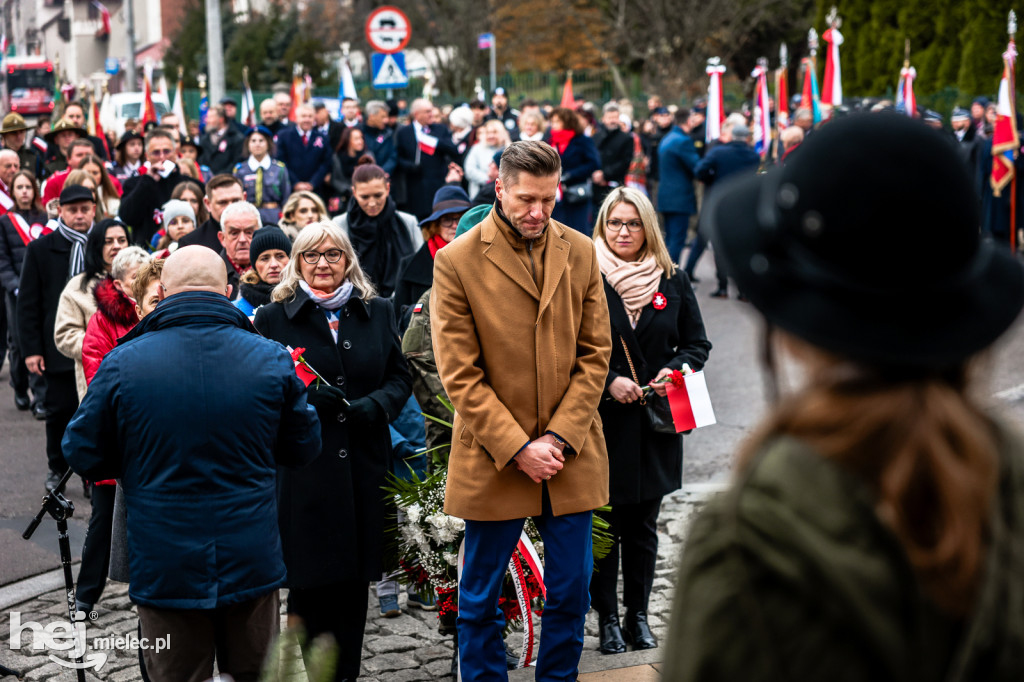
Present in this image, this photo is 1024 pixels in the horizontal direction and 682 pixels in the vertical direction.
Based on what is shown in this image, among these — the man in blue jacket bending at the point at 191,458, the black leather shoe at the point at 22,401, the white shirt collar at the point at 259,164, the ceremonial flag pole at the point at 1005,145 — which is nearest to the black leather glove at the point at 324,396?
the man in blue jacket bending at the point at 191,458

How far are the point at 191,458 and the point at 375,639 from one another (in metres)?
2.13

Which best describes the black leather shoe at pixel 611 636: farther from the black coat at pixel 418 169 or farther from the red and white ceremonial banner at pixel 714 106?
the red and white ceremonial banner at pixel 714 106

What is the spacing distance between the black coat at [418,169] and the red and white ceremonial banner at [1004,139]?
25.7ft

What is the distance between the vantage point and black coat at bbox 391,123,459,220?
Answer: 44.9 feet

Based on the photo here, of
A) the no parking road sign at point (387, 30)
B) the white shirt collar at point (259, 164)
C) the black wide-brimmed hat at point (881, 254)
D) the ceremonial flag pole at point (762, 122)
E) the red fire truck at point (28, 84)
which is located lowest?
the black wide-brimmed hat at point (881, 254)

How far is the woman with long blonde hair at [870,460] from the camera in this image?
4.25 feet

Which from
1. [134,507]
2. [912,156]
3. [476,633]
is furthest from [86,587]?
[912,156]

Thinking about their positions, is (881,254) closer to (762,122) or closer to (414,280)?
(414,280)

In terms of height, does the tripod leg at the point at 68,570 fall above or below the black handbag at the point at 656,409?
below

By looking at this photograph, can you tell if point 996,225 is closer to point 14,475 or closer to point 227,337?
point 14,475

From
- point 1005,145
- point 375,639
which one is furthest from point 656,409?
point 1005,145

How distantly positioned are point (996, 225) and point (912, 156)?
16.5 metres

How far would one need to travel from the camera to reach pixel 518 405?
407cm

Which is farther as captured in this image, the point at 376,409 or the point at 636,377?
the point at 636,377
